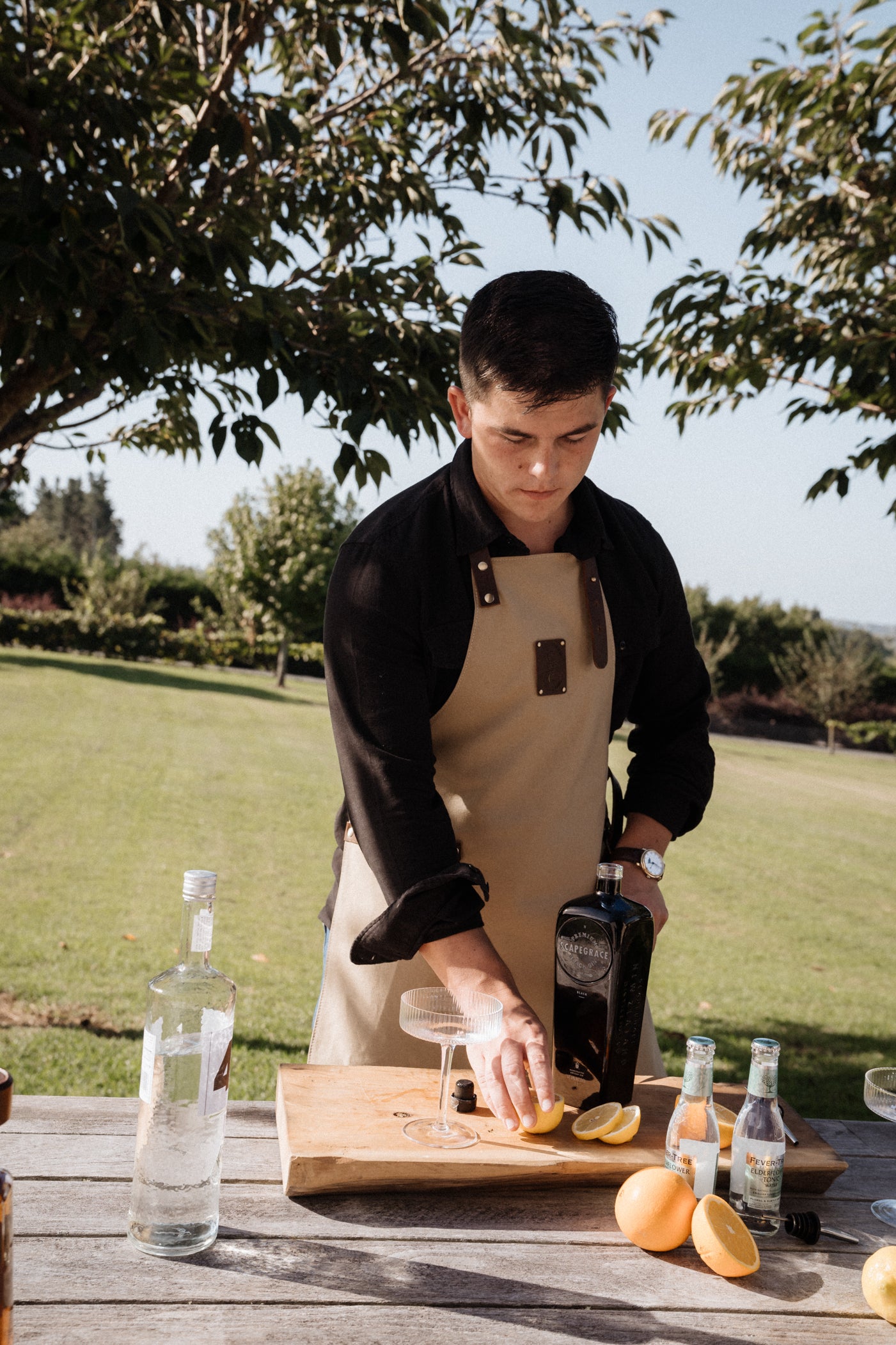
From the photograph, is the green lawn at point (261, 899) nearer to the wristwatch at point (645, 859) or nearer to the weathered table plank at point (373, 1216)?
the wristwatch at point (645, 859)

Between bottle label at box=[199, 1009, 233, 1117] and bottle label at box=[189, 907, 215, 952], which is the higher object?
bottle label at box=[189, 907, 215, 952]

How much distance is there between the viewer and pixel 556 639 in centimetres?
183

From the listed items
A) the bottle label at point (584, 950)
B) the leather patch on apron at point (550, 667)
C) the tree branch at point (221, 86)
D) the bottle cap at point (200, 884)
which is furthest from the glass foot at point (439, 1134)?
the tree branch at point (221, 86)

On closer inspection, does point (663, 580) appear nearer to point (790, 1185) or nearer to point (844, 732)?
point (790, 1185)

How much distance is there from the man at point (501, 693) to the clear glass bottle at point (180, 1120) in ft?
1.31

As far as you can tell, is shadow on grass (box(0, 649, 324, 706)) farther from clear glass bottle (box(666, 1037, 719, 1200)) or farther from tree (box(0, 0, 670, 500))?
clear glass bottle (box(666, 1037, 719, 1200))

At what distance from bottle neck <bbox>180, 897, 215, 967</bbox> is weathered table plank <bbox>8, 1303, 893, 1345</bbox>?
1.18 feet

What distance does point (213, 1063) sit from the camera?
4.07 feet

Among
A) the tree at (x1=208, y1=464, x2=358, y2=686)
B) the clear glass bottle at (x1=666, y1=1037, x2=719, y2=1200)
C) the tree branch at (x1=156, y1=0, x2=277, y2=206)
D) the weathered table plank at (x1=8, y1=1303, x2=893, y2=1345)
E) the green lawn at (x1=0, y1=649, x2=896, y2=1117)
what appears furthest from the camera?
the tree at (x1=208, y1=464, x2=358, y2=686)

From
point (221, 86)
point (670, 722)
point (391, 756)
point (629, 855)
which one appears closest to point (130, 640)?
point (221, 86)

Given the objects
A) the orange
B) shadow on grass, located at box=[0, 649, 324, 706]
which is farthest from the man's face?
shadow on grass, located at box=[0, 649, 324, 706]

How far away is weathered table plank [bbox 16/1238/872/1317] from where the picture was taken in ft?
3.82

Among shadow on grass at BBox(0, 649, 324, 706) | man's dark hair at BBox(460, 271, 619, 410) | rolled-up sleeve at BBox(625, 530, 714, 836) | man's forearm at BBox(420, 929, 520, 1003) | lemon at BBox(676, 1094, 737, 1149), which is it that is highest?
man's dark hair at BBox(460, 271, 619, 410)

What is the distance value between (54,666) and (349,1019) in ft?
68.6
